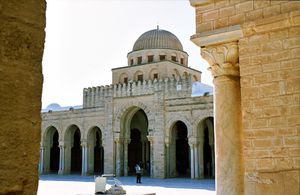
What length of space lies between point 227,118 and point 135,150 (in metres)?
24.7

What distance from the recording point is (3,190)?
5.17 ft

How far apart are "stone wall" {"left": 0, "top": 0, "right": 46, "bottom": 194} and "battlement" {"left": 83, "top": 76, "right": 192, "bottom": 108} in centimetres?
2134

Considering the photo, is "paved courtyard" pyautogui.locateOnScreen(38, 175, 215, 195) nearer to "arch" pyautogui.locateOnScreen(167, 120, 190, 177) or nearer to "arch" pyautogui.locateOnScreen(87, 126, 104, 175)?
"arch" pyautogui.locateOnScreen(167, 120, 190, 177)

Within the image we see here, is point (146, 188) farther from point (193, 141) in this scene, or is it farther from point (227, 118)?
point (227, 118)

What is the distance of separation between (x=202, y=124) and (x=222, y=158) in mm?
17965

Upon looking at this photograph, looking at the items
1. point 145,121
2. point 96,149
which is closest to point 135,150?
point 145,121

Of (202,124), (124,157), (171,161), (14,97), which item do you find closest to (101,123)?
(124,157)

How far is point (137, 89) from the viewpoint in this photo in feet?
82.1

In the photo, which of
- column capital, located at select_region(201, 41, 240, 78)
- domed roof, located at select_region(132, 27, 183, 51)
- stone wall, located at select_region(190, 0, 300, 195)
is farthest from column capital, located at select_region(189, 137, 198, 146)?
stone wall, located at select_region(190, 0, 300, 195)

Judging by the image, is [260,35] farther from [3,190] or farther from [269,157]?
[3,190]

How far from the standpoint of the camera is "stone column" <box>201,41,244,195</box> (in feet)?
16.2

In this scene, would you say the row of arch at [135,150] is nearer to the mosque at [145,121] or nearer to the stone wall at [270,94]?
the mosque at [145,121]

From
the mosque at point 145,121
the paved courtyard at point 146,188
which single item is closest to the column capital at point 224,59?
the paved courtyard at point 146,188

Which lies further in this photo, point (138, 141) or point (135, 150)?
point (138, 141)
